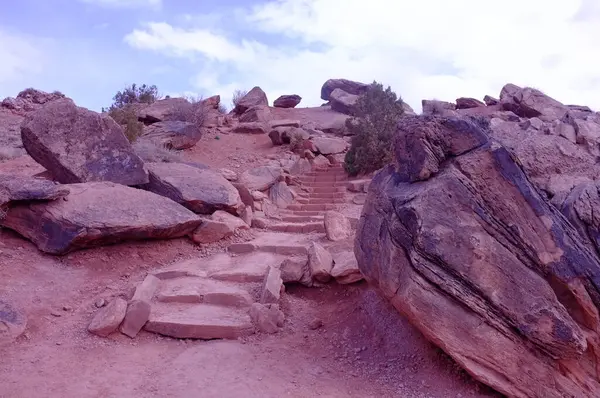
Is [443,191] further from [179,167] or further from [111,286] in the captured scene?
[179,167]

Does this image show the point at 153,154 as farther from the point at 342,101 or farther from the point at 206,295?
the point at 342,101

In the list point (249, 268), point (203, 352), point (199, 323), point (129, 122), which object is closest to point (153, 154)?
point (129, 122)

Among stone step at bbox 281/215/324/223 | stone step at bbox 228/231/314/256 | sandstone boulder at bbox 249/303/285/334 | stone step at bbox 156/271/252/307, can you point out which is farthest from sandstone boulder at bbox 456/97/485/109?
sandstone boulder at bbox 249/303/285/334

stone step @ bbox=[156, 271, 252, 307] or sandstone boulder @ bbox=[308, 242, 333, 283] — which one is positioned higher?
sandstone boulder @ bbox=[308, 242, 333, 283]

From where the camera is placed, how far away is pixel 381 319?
597cm

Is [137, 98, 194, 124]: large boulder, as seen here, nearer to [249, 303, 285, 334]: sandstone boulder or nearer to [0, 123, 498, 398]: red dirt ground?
[0, 123, 498, 398]: red dirt ground

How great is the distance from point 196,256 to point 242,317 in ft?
8.00

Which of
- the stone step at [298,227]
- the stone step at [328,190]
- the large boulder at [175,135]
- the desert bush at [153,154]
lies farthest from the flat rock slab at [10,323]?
the large boulder at [175,135]

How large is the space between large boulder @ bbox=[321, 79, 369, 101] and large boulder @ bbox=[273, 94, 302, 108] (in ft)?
5.21

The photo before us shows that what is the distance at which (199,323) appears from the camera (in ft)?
19.6

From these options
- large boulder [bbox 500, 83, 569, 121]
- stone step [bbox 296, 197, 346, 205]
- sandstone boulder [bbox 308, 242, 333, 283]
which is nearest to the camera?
sandstone boulder [bbox 308, 242, 333, 283]

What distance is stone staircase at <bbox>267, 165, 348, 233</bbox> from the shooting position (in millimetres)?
9977

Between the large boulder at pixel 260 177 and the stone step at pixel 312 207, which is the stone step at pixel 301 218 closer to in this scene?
the stone step at pixel 312 207

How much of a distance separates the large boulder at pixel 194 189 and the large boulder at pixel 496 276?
497cm
